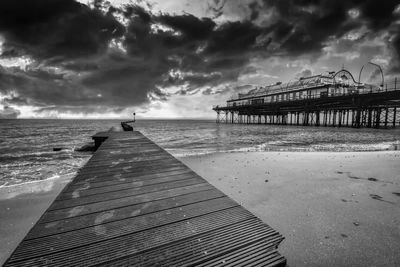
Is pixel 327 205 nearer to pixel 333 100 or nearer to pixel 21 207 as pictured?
pixel 21 207

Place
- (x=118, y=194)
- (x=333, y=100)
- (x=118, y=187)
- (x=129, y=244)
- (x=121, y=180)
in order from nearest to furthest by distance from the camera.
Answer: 1. (x=129, y=244)
2. (x=118, y=194)
3. (x=118, y=187)
4. (x=121, y=180)
5. (x=333, y=100)

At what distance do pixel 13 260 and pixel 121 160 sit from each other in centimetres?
375

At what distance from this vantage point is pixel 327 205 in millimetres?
3770

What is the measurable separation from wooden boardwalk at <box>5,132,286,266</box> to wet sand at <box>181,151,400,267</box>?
1216mm

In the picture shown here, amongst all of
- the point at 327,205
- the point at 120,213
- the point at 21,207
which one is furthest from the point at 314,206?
the point at 21,207

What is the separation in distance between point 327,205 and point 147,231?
367cm

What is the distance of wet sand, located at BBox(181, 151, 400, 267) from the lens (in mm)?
2480

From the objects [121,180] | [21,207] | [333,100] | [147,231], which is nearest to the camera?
[147,231]

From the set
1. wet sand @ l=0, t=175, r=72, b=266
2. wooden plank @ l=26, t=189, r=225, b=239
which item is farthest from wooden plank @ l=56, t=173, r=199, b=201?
wet sand @ l=0, t=175, r=72, b=266

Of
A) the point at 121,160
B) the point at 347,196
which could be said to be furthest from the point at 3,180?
the point at 347,196

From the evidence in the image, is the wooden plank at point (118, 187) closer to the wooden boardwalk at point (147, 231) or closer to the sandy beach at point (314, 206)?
the wooden boardwalk at point (147, 231)

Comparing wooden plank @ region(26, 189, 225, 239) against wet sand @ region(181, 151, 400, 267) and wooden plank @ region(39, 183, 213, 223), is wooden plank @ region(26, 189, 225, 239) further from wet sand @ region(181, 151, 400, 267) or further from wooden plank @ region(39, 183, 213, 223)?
wet sand @ region(181, 151, 400, 267)

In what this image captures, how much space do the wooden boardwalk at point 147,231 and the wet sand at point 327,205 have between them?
122 centimetres

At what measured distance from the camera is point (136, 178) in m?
3.47
